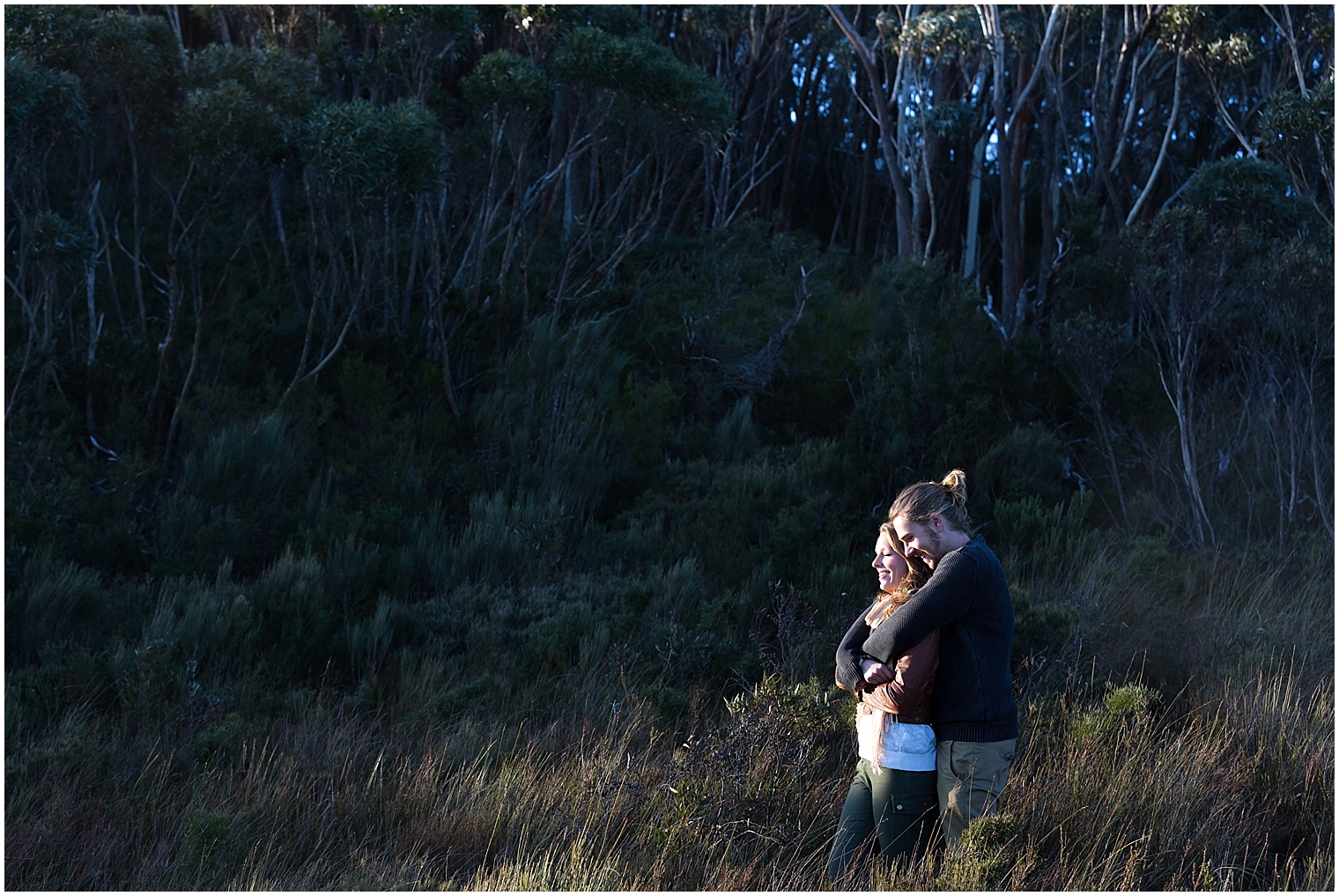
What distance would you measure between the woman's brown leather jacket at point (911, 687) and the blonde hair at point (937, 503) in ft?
1.07

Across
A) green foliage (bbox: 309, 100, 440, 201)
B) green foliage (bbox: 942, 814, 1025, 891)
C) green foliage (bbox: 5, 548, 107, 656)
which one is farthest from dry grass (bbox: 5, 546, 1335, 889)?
green foliage (bbox: 309, 100, 440, 201)

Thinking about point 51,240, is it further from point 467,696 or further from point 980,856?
point 980,856

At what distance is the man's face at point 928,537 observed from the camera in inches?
116

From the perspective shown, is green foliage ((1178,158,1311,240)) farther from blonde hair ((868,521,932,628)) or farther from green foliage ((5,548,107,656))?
green foliage ((5,548,107,656))

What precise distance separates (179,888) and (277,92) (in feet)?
24.3

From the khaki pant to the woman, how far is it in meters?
0.04

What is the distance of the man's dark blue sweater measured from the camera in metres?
2.79

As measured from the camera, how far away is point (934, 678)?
289 centimetres

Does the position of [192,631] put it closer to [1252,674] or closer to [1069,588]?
[1069,588]

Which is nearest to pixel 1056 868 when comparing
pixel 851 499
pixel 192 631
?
pixel 192 631

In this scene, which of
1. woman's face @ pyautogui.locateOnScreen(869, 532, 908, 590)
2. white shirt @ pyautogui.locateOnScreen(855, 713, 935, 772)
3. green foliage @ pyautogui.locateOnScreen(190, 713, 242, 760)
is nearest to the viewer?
white shirt @ pyautogui.locateOnScreen(855, 713, 935, 772)

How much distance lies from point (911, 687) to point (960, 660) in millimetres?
165

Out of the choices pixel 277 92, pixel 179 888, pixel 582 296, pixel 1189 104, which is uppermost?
pixel 1189 104

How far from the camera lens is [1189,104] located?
1783cm
